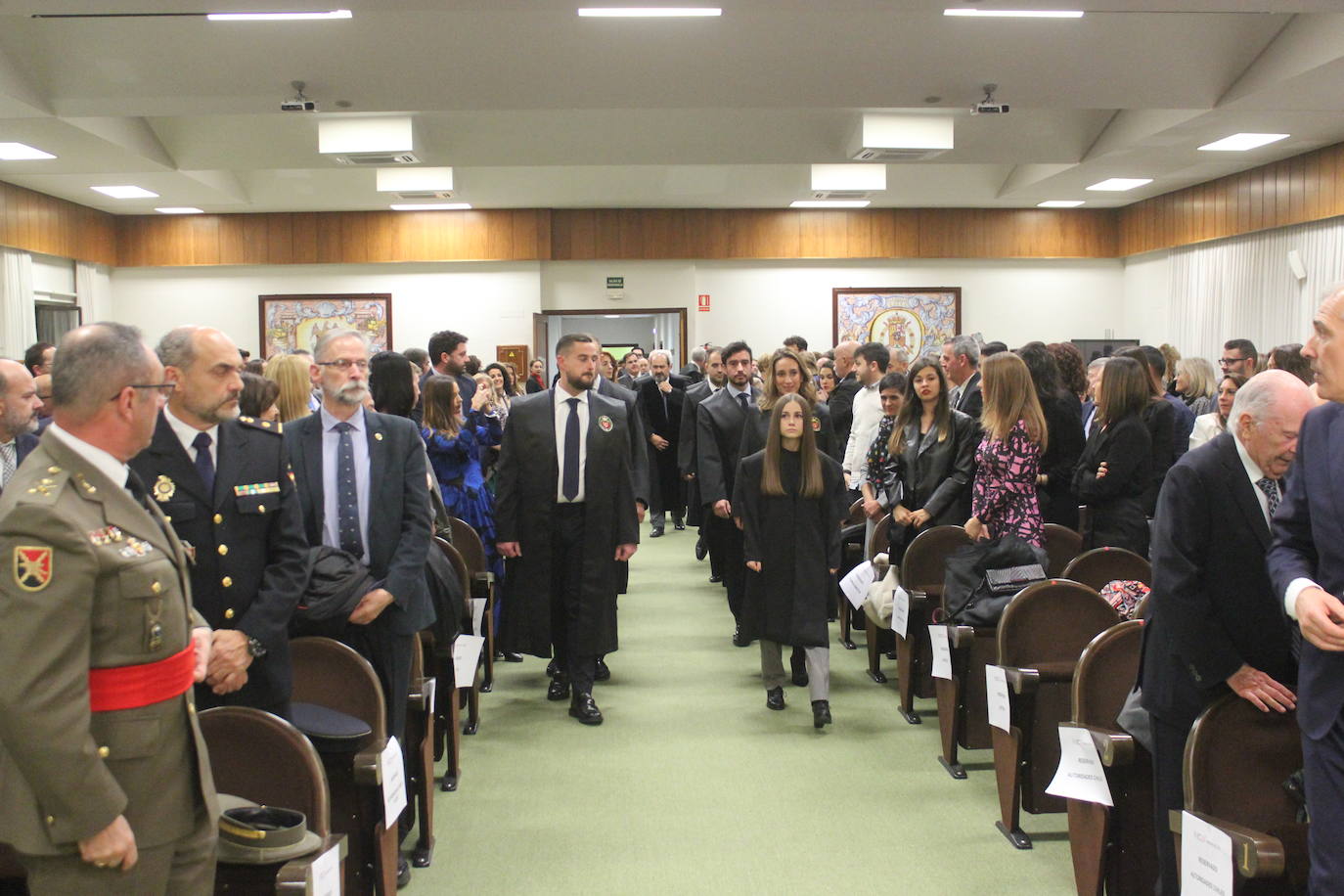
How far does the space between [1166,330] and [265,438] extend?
41.3 feet

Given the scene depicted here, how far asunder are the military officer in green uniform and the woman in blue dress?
10.9ft

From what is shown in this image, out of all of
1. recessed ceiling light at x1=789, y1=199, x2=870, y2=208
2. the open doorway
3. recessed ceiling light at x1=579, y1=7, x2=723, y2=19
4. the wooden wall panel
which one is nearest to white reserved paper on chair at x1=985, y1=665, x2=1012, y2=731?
recessed ceiling light at x1=579, y1=7, x2=723, y2=19

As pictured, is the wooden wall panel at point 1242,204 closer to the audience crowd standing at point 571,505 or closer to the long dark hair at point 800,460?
the audience crowd standing at point 571,505

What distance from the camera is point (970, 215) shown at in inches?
545

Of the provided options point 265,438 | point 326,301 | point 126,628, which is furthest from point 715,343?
point 126,628

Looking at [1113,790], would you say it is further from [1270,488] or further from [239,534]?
[239,534]

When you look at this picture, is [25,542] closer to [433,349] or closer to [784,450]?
[784,450]

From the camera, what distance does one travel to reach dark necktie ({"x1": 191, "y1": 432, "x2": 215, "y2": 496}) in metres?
2.68

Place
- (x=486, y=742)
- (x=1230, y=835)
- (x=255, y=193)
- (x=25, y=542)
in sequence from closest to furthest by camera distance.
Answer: (x=25, y=542)
(x=1230, y=835)
(x=486, y=742)
(x=255, y=193)

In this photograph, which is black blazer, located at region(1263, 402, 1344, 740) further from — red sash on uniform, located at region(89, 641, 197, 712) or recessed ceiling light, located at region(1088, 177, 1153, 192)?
recessed ceiling light, located at region(1088, 177, 1153, 192)

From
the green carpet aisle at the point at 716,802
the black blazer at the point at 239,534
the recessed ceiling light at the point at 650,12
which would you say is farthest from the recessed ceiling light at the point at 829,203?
the black blazer at the point at 239,534

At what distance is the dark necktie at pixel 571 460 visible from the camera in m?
5.06

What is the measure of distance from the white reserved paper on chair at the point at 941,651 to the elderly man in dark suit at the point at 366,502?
1.96m

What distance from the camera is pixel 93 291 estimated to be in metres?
12.8
